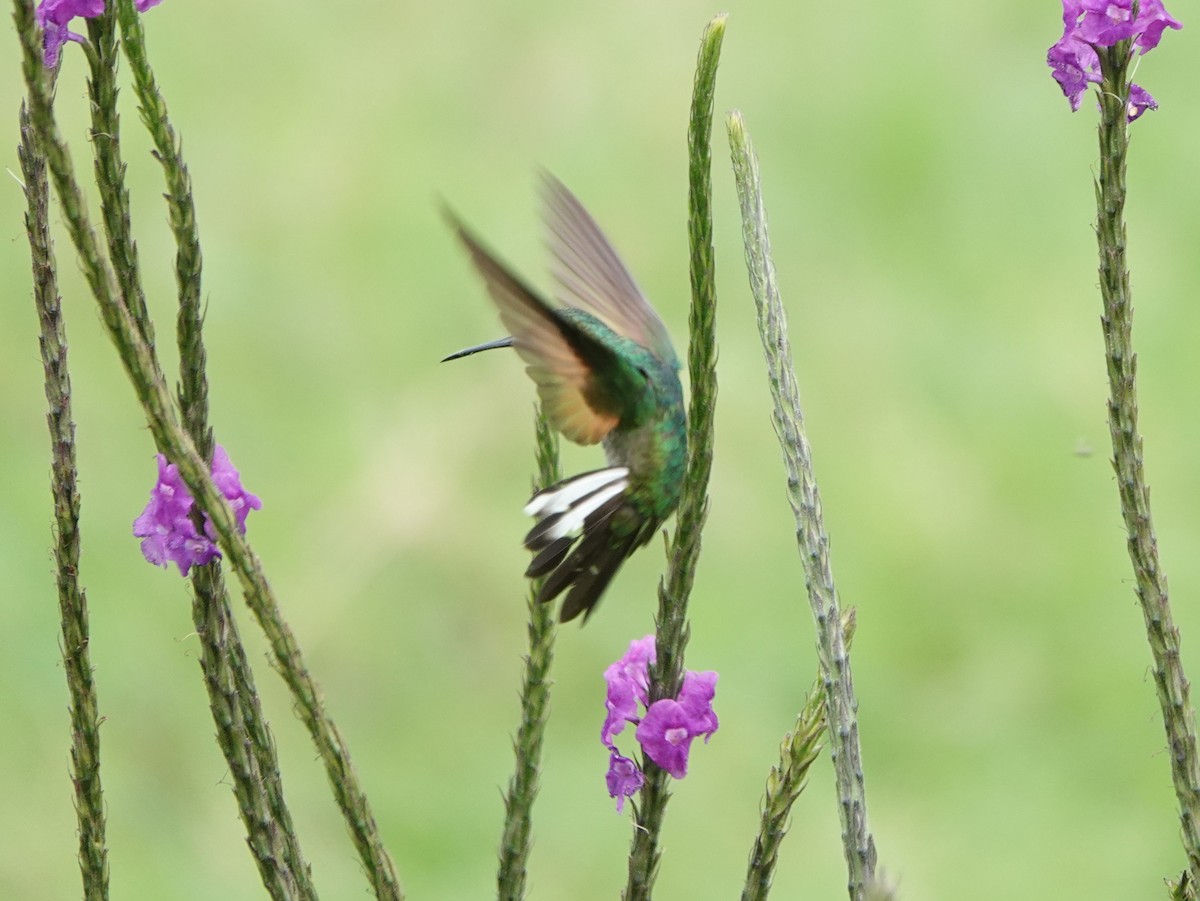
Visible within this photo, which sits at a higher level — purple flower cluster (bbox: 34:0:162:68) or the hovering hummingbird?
purple flower cluster (bbox: 34:0:162:68)

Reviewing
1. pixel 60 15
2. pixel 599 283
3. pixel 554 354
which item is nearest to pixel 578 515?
pixel 554 354

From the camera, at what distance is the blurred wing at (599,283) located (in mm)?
2480

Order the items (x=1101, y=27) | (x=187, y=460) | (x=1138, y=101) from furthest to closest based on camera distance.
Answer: (x=1138, y=101), (x=1101, y=27), (x=187, y=460)

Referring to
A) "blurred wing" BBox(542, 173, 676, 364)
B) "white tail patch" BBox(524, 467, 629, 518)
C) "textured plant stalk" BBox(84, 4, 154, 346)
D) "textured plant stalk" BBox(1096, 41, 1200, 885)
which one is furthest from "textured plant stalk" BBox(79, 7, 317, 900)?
"textured plant stalk" BBox(1096, 41, 1200, 885)

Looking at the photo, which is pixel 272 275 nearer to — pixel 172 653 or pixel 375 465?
pixel 375 465

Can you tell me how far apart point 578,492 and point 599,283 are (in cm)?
65

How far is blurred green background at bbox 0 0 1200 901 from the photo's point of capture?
5195 millimetres

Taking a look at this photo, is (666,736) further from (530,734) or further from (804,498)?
(530,734)

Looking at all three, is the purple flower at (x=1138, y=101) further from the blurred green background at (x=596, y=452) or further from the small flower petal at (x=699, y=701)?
the blurred green background at (x=596, y=452)

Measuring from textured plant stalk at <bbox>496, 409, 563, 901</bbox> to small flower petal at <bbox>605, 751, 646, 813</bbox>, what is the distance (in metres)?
0.21

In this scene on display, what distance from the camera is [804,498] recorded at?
171 centimetres

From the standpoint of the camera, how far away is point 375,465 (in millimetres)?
5582

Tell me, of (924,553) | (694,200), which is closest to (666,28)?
(924,553)

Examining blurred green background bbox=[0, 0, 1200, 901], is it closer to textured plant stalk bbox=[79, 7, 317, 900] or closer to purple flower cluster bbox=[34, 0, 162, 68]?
textured plant stalk bbox=[79, 7, 317, 900]
